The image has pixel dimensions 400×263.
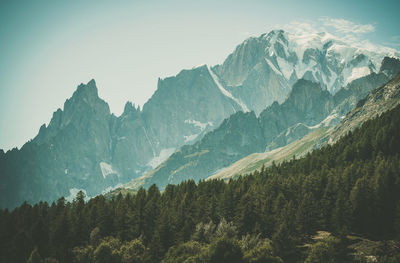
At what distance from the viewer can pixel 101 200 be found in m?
146

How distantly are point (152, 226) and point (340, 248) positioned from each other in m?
64.6

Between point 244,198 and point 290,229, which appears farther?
point 244,198

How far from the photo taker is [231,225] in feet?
377

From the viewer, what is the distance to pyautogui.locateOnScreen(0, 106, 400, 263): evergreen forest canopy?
8956 centimetres

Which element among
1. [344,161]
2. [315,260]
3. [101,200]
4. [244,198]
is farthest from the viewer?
[344,161]

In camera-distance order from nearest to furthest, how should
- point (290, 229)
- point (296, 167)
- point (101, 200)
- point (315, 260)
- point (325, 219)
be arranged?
point (315, 260), point (290, 229), point (325, 219), point (101, 200), point (296, 167)

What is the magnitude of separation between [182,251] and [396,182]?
217 feet

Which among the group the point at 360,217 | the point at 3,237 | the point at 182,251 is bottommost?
the point at 360,217

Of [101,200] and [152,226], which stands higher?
[101,200]

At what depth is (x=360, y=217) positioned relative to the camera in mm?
103812

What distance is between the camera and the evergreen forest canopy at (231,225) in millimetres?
89562

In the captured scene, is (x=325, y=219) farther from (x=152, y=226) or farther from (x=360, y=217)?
(x=152, y=226)

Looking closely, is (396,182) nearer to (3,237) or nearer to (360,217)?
(360,217)

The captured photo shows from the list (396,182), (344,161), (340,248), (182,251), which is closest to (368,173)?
(396,182)
